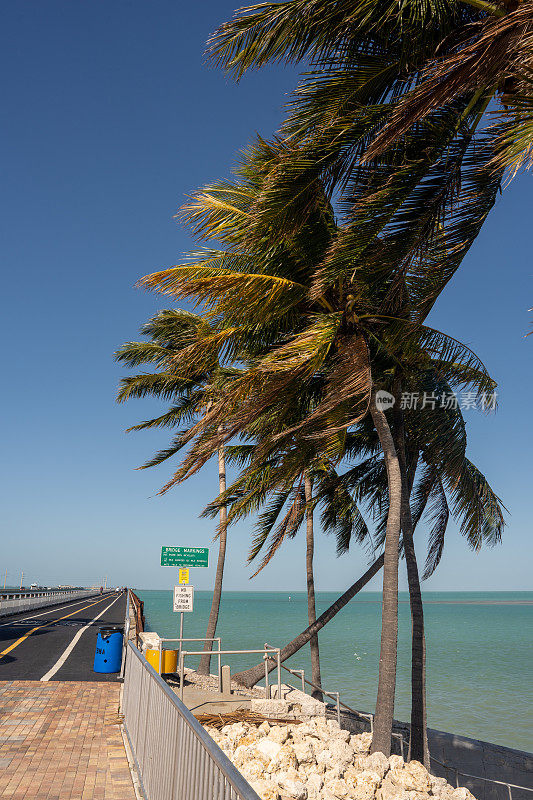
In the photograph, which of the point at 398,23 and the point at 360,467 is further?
the point at 360,467

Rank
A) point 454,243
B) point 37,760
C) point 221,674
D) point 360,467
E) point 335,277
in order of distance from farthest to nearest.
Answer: point 360,467 → point 221,674 → point 335,277 → point 454,243 → point 37,760

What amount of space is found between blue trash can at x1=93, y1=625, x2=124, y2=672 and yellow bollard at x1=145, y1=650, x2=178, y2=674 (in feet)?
4.34

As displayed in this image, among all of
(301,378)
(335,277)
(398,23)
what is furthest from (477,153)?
(301,378)

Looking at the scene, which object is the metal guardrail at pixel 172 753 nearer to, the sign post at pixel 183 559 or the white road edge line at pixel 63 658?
the sign post at pixel 183 559

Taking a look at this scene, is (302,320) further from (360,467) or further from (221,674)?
(221,674)

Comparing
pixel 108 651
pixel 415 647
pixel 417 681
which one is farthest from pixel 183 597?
pixel 417 681

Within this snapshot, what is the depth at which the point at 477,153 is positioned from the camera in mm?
7285

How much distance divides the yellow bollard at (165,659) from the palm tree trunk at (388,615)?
5.71 meters

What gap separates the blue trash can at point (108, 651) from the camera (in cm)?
1512

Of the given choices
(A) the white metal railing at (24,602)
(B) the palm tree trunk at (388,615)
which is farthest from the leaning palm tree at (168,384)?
(A) the white metal railing at (24,602)

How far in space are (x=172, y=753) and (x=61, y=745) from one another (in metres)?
4.52

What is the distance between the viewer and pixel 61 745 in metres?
7.95

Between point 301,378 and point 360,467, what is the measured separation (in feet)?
26.2

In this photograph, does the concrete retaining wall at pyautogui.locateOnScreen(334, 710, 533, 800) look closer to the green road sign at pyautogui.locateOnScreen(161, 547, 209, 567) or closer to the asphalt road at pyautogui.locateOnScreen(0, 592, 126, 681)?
the green road sign at pyautogui.locateOnScreen(161, 547, 209, 567)
